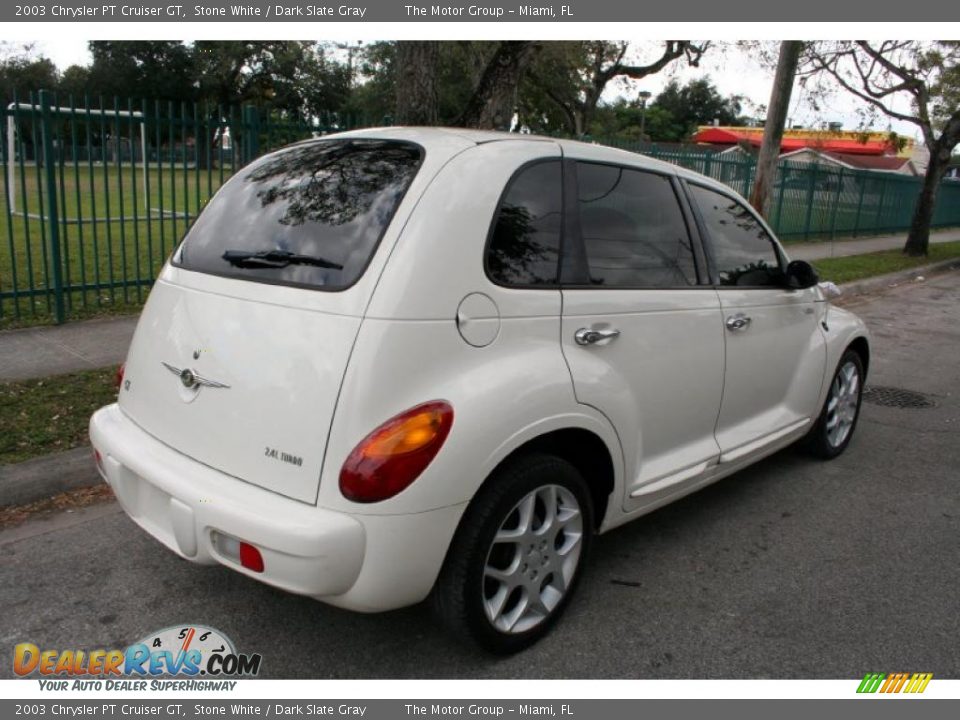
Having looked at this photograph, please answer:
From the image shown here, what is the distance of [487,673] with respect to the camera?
2.75 meters

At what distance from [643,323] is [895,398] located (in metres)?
4.42

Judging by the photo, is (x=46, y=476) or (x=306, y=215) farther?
(x=46, y=476)

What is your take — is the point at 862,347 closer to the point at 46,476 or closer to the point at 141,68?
the point at 46,476

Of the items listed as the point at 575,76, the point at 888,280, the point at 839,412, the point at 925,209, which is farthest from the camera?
the point at 575,76

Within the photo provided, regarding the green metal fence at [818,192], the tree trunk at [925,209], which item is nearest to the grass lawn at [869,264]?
the tree trunk at [925,209]

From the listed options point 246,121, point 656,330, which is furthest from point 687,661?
point 246,121

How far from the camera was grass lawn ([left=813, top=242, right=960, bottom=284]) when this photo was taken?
13.6 metres

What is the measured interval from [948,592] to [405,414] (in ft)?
8.47

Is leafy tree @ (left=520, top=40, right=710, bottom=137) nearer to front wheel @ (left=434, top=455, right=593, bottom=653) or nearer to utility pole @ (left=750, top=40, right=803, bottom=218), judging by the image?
utility pole @ (left=750, top=40, right=803, bottom=218)

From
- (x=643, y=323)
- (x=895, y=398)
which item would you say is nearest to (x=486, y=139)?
(x=643, y=323)

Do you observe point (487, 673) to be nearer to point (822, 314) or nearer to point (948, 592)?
point (948, 592)

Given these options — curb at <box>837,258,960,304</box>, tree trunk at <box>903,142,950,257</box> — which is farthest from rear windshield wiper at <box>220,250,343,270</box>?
tree trunk at <box>903,142,950,257</box>

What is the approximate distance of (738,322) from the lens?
375cm

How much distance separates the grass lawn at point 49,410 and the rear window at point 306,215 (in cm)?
184
